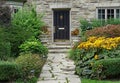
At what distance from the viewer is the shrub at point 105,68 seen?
1391 cm

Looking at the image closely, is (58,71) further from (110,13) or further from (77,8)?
(110,13)

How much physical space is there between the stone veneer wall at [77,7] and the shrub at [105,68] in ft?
40.1

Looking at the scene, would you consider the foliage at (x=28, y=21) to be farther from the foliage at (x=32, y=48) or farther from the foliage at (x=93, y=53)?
the foliage at (x=93, y=53)

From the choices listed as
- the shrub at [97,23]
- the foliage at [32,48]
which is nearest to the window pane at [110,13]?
the shrub at [97,23]

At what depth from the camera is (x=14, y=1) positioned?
1043 inches

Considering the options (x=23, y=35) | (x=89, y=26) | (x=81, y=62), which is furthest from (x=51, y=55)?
(x=81, y=62)

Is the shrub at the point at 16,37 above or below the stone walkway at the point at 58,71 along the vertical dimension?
above

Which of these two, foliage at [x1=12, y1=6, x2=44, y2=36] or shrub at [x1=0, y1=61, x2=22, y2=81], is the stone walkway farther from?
foliage at [x1=12, y1=6, x2=44, y2=36]

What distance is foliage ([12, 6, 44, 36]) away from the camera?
22109 mm

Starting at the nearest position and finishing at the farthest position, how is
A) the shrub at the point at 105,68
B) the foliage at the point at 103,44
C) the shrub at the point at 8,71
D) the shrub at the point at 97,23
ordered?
the shrub at the point at 8,71, the shrub at the point at 105,68, the foliage at the point at 103,44, the shrub at the point at 97,23

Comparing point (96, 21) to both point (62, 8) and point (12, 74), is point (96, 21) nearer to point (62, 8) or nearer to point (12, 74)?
point (62, 8)

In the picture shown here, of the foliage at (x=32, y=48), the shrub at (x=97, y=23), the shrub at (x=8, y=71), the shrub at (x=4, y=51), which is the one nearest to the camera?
the shrub at (x=8, y=71)

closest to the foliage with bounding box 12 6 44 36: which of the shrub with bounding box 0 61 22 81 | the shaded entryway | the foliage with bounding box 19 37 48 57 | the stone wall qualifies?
the stone wall

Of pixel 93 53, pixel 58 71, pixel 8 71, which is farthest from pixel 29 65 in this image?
pixel 93 53
